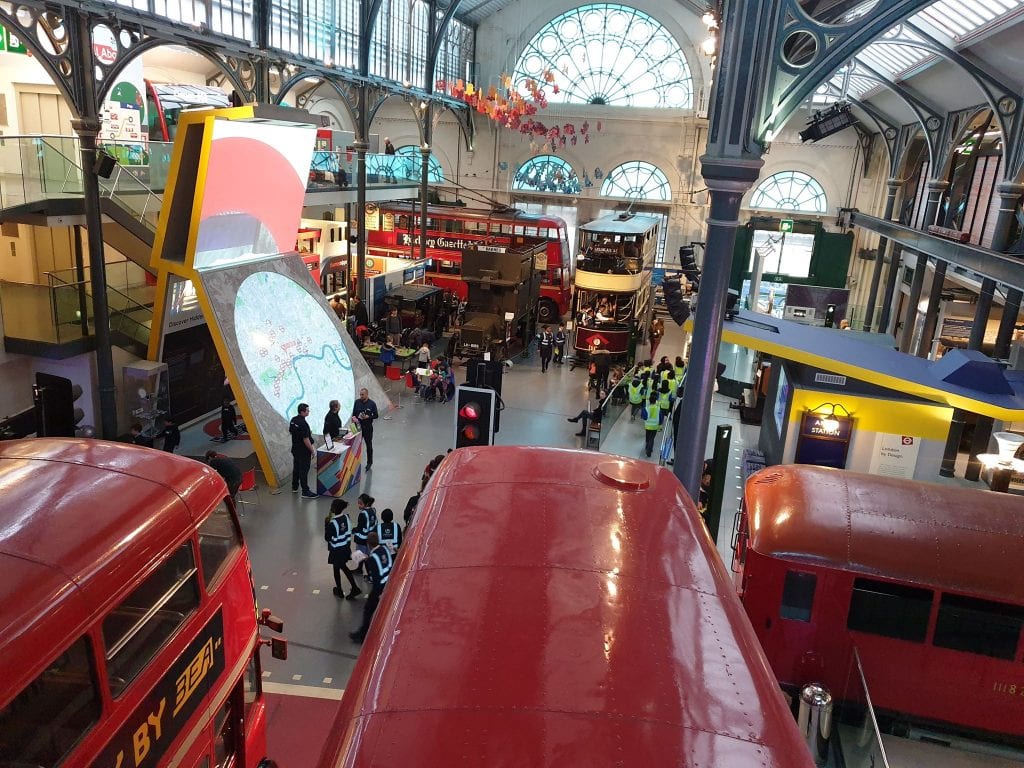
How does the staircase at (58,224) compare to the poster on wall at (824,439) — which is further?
the staircase at (58,224)

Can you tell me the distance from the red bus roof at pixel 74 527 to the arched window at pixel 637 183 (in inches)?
1222

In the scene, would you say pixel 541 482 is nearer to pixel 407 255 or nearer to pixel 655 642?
pixel 655 642

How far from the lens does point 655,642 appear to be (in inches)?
138

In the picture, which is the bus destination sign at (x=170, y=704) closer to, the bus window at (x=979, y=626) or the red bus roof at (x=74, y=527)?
the red bus roof at (x=74, y=527)

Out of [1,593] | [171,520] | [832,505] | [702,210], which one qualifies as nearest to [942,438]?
[832,505]

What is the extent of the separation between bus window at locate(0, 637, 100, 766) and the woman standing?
4.52 meters

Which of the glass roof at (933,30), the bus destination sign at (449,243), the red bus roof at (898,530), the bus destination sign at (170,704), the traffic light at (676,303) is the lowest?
the bus destination sign at (170,704)

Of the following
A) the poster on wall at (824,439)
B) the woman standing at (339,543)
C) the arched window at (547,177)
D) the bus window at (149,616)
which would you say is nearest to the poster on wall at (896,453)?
→ the poster on wall at (824,439)

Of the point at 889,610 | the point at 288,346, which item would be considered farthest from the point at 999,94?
the point at 288,346

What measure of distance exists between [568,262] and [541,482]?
75.8 ft

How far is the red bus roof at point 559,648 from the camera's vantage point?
2859mm

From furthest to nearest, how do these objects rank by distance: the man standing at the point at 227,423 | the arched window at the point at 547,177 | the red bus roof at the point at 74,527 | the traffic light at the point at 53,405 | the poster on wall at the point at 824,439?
1. the arched window at the point at 547,177
2. the man standing at the point at 227,423
3. the poster on wall at the point at 824,439
4. the traffic light at the point at 53,405
5. the red bus roof at the point at 74,527

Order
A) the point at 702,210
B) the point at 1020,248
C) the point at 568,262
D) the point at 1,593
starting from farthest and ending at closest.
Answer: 1. the point at 702,210
2. the point at 568,262
3. the point at 1020,248
4. the point at 1,593

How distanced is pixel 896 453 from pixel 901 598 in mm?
5127
